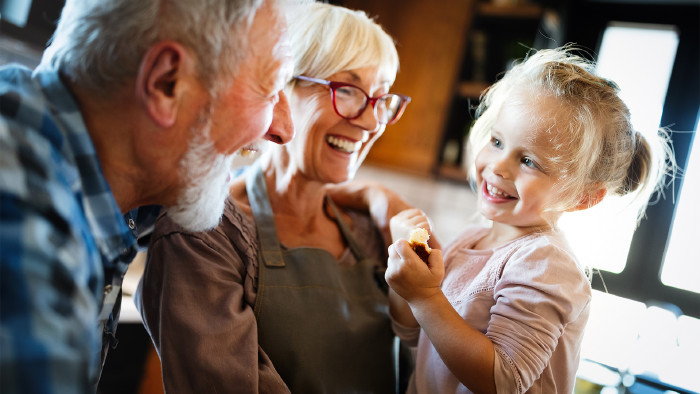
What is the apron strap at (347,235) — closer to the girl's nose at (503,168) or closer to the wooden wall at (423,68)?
the girl's nose at (503,168)

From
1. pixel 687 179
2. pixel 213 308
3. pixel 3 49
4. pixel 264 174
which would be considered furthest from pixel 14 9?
pixel 687 179

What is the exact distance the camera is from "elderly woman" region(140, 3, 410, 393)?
3.54 ft

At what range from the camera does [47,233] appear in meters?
0.64

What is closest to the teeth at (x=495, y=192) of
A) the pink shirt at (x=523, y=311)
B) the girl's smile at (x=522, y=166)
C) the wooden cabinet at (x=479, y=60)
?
the girl's smile at (x=522, y=166)

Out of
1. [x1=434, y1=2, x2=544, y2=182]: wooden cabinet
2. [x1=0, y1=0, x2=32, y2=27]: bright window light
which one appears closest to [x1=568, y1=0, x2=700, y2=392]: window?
[x1=434, y1=2, x2=544, y2=182]: wooden cabinet

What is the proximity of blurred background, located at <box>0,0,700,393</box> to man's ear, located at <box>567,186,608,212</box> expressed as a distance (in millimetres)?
786

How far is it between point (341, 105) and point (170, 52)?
70cm

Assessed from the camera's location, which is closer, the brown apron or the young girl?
the young girl

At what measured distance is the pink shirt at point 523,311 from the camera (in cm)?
101

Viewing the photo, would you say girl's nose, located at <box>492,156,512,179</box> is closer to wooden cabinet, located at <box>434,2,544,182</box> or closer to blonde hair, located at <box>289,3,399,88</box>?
blonde hair, located at <box>289,3,399,88</box>

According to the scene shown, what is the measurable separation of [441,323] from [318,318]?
13.9 inches

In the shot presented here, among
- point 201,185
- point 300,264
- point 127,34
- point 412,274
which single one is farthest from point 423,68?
point 127,34

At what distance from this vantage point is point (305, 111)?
4.78 ft

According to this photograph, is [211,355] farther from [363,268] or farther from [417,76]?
[417,76]
